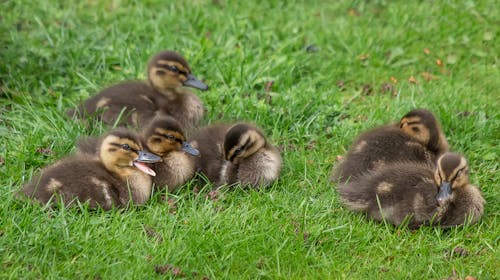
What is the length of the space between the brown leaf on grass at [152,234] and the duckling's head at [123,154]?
1.55 ft

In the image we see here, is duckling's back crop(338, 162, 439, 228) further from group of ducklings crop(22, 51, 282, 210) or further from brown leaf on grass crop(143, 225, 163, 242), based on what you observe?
brown leaf on grass crop(143, 225, 163, 242)

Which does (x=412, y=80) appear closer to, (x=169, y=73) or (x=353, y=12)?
(x=353, y=12)

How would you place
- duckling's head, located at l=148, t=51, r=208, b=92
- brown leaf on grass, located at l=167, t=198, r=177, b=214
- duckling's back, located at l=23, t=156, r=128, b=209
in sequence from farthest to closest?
duckling's head, located at l=148, t=51, r=208, b=92 < brown leaf on grass, located at l=167, t=198, r=177, b=214 < duckling's back, located at l=23, t=156, r=128, b=209

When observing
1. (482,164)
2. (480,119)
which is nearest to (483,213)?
(482,164)

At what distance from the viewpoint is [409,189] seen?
192 inches

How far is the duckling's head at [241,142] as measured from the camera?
5203 mm

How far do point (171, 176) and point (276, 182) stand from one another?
2.26 ft

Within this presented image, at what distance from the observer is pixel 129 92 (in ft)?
19.5

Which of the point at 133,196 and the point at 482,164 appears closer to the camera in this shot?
the point at 133,196

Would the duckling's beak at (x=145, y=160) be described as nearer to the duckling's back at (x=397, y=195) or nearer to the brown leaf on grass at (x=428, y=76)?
the duckling's back at (x=397, y=195)

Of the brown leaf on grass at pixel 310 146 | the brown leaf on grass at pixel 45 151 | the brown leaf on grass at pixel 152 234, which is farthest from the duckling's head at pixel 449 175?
the brown leaf on grass at pixel 45 151

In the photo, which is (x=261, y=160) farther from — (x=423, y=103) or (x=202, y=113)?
(x=423, y=103)

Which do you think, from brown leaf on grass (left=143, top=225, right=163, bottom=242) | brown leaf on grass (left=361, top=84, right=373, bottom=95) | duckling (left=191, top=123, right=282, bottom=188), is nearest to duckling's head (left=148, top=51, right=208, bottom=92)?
duckling (left=191, top=123, right=282, bottom=188)

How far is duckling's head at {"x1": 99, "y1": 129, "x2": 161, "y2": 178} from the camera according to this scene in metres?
5.01
